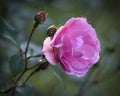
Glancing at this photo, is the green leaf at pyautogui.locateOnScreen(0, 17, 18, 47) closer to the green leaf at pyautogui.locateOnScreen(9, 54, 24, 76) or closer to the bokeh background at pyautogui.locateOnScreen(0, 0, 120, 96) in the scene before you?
the bokeh background at pyautogui.locateOnScreen(0, 0, 120, 96)

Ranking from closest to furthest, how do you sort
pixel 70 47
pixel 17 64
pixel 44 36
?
pixel 70 47
pixel 17 64
pixel 44 36

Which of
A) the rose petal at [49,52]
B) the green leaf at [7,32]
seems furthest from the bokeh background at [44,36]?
the rose petal at [49,52]

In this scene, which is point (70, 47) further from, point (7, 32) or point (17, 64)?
point (7, 32)

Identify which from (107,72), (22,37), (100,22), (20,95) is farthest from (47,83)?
(20,95)

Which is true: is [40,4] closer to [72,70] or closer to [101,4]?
[101,4]

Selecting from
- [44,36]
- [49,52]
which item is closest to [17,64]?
[49,52]
